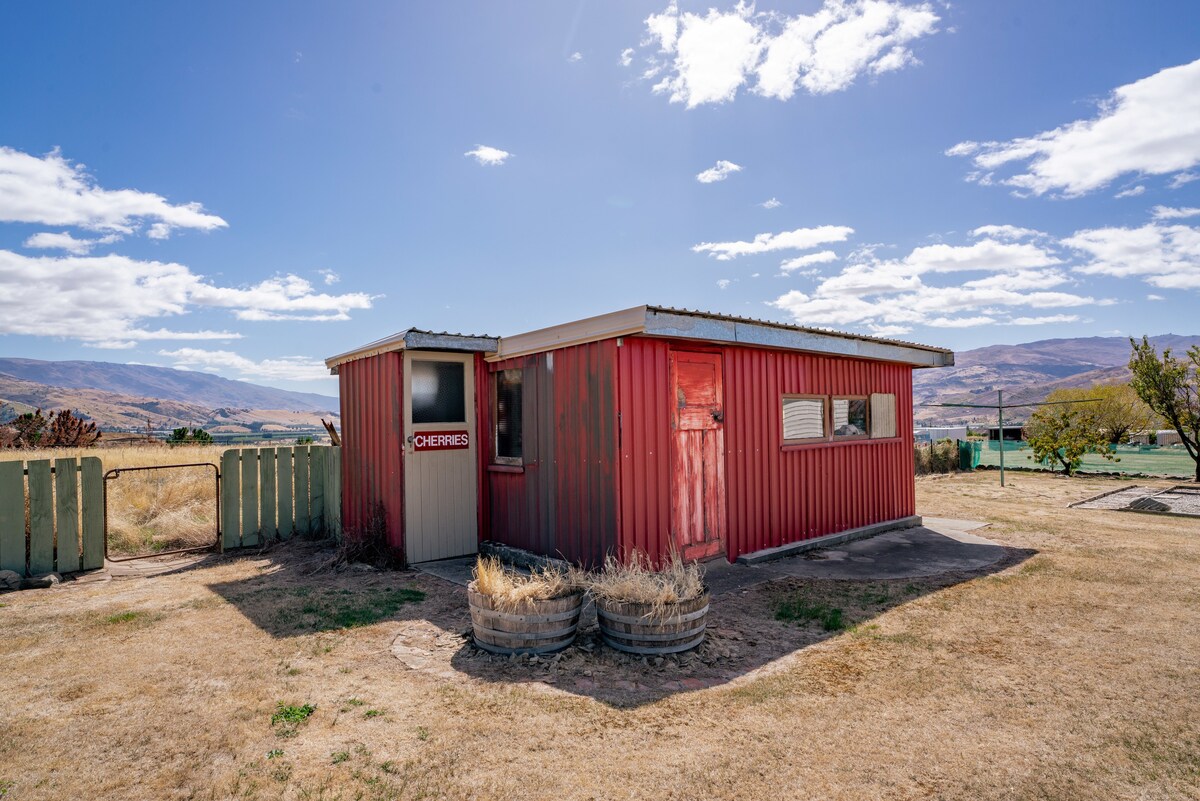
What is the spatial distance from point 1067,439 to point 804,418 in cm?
1584

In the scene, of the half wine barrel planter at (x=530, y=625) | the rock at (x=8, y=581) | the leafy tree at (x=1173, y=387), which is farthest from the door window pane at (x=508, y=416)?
the leafy tree at (x=1173, y=387)

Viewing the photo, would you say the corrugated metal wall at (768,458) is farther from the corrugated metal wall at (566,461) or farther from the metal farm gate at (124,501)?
the metal farm gate at (124,501)

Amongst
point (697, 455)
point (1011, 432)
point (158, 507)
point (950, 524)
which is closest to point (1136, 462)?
point (1011, 432)

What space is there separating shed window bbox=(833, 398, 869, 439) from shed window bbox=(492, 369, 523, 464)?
14.6 ft

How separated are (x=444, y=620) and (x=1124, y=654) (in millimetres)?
5091

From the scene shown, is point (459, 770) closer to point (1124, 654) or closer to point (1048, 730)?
point (1048, 730)

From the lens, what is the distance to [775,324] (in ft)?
24.7

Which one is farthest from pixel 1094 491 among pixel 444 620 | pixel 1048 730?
pixel 444 620

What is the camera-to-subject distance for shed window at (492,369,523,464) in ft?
25.1

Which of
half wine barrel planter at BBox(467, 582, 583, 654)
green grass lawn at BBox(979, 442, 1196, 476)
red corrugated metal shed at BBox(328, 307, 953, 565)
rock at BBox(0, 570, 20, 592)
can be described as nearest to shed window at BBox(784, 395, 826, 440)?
red corrugated metal shed at BBox(328, 307, 953, 565)

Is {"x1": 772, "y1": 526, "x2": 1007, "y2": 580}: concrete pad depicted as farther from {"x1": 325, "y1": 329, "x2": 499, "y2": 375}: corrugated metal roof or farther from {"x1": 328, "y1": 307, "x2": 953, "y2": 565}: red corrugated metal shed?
{"x1": 325, "y1": 329, "x2": 499, "y2": 375}: corrugated metal roof

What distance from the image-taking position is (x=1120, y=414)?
2333 centimetres

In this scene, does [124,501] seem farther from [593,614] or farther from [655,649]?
[655,649]

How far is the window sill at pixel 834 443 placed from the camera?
823cm
